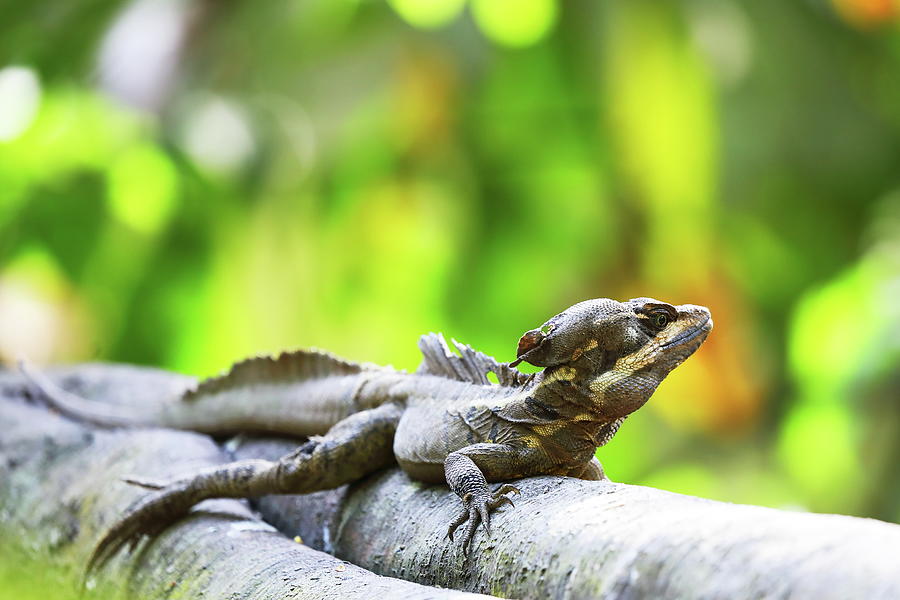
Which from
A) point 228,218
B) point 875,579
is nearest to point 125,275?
point 228,218

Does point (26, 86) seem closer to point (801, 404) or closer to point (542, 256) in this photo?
point (542, 256)

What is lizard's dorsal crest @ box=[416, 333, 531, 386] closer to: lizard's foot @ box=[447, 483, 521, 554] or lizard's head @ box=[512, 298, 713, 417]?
lizard's head @ box=[512, 298, 713, 417]

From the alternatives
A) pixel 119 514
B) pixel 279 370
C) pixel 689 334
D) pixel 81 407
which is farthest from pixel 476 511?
pixel 81 407

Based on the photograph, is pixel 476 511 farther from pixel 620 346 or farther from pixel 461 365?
pixel 461 365

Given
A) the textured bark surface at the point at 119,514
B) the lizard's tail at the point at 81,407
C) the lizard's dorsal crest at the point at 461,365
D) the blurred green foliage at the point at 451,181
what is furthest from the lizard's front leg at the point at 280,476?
the blurred green foliage at the point at 451,181

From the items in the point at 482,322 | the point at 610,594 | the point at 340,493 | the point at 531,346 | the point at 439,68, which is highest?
the point at 439,68

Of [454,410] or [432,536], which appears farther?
[454,410]

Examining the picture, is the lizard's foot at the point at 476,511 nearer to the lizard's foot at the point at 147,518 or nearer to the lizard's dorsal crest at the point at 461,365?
the lizard's dorsal crest at the point at 461,365
